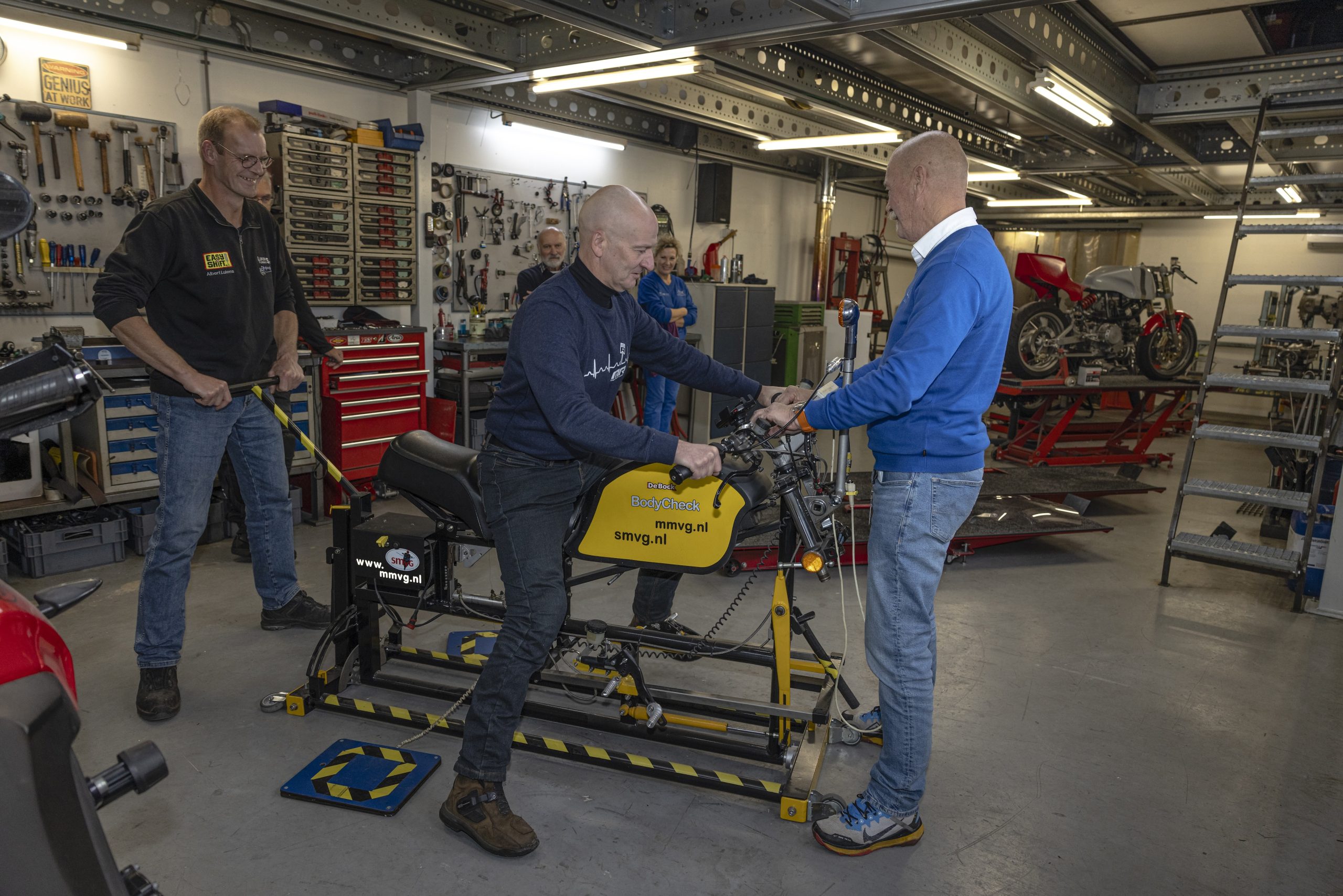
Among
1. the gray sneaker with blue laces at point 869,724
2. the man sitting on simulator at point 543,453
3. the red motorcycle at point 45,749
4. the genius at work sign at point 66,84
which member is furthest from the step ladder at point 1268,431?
the genius at work sign at point 66,84

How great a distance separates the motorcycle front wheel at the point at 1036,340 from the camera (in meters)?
7.62

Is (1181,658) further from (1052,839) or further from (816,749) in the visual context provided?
(816,749)

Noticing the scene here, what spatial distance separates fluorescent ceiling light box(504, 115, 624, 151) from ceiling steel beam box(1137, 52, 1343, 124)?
432 centimetres

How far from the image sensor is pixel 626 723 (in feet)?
8.50

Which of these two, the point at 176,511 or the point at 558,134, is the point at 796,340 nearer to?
the point at 558,134

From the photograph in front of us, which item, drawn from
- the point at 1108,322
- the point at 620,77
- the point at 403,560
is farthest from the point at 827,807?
the point at 1108,322

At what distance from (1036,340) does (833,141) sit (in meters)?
2.69

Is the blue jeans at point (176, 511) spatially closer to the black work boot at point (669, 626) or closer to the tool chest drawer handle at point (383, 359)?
the black work boot at point (669, 626)

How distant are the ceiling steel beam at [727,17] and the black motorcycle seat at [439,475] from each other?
202 centimetres

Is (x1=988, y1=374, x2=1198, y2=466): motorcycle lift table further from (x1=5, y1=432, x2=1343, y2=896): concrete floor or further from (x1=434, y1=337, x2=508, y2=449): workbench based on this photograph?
(x1=434, y1=337, x2=508, y2=449): workbench

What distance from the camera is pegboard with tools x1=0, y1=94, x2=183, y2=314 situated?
14.0 ft

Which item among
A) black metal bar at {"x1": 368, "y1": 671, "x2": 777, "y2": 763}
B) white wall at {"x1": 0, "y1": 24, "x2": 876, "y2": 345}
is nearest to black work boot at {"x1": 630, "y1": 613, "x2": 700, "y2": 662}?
black metal bar at {"x1": 368, "y1": 671, "x2": 777, "y2": 763}

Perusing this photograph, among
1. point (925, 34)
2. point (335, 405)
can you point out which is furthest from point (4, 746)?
point (925, 34)

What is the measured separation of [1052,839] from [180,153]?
18.2 feet
